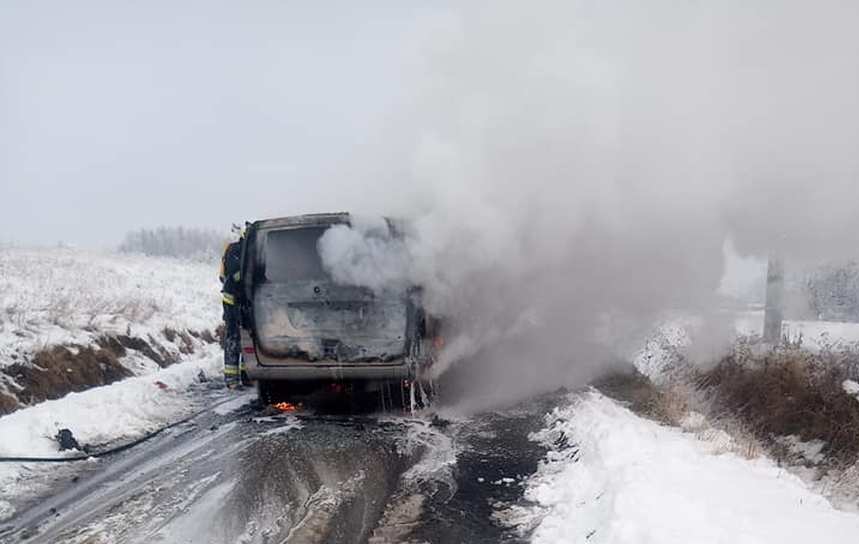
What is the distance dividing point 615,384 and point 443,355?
2.86 m

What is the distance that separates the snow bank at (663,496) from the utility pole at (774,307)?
2.98 m

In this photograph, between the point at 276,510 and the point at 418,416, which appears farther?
the point at 418,416

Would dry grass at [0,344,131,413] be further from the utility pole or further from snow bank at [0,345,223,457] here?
the utility pole

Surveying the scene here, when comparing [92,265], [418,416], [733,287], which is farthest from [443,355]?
[92,265]

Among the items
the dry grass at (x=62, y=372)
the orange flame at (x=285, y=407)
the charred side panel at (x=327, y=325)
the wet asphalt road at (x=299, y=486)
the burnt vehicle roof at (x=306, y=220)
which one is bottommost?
the orange flame at (x=285, y=407)


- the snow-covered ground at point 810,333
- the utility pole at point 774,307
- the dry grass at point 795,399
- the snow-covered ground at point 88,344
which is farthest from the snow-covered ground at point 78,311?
the snow-covered ground at point 810,333

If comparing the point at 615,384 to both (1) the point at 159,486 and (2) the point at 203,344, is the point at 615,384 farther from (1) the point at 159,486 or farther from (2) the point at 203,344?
(2) the point at 203,344

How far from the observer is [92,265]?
26.2 meters

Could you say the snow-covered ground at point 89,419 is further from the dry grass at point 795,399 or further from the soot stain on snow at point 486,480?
the dry grass at point 795,399

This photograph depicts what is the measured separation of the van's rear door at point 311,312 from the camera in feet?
24.5

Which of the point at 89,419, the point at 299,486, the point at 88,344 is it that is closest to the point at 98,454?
the point at 89,419

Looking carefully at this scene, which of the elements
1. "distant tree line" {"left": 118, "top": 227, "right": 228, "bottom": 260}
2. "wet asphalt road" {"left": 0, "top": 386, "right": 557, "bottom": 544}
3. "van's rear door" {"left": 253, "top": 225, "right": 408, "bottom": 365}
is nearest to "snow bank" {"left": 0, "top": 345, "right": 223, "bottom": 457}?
"wet asphalt road" {"left": 0, "top": 386, "right": 557, "bottom": 544}

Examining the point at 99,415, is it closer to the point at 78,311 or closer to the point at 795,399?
the point at 78,311

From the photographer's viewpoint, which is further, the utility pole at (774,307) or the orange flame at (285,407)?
the orange flame at (285,407)
